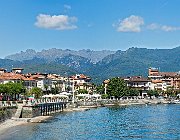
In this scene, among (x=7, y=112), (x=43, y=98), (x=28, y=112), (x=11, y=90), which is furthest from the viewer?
(x=43, y=98)

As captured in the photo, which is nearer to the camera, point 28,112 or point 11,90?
point 28,112

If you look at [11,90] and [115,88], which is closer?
[11,90]

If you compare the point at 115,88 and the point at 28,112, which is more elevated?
the point at 115,88

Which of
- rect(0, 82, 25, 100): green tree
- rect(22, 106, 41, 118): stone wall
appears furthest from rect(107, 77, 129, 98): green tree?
rect(22, 106, 41, 118): stone wall

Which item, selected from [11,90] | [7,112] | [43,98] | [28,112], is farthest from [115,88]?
[7,112]

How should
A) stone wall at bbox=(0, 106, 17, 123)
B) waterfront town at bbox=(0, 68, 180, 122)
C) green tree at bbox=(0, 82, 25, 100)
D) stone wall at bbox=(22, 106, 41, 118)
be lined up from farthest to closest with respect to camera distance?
green tree at bbox=(0, 82, 25, 100) → waterfront town at bbox=(0, 68, 180, 122) → stone wall at bbox=(22, 106, 41, 118) → stone wall at bbox=(0, 106, 17, 123)

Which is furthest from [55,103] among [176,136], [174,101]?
[174,101]

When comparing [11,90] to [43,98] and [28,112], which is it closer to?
[43,98]

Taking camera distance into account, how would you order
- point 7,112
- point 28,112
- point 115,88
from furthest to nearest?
1. point 115,88
2. point 28,112
3. point 7,112

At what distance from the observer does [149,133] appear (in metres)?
66.6

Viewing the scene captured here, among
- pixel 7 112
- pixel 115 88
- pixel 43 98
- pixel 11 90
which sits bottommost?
pixel 7 112

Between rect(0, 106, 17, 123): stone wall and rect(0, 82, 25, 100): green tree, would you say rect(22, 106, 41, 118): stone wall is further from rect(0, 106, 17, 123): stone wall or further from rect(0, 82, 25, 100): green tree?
rect(0, 82, 25, 100): green tree

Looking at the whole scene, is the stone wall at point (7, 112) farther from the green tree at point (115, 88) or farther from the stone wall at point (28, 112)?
the green tree at point (115, 88)

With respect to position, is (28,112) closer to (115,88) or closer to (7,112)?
(7,112)
